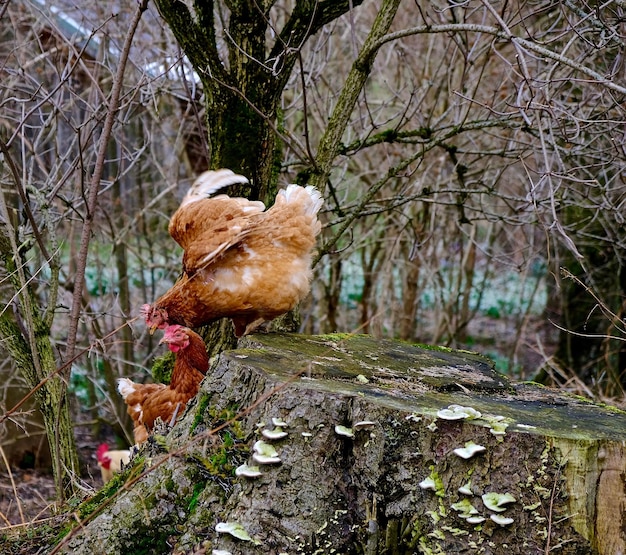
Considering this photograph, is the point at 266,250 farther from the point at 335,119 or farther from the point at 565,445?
the point at 565,445

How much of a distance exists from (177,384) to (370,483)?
Answer: 6.28 feet

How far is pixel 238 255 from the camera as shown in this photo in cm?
390

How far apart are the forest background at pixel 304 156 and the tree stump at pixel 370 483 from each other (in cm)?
90

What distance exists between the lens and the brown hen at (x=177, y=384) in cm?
403

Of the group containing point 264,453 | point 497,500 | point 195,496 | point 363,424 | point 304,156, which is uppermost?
point 304,156

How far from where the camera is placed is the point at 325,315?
860cm

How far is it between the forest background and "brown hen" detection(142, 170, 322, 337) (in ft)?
0.94

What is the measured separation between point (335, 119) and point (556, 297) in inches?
266

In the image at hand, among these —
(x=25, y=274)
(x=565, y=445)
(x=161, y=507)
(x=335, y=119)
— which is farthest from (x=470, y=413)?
(x=25, y=274)

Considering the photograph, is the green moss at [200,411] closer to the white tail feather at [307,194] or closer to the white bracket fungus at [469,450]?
the white bracket fungus at [469,450]

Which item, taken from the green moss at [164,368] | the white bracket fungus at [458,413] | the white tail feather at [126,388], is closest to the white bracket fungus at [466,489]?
the white bracket fungus at [458,413]

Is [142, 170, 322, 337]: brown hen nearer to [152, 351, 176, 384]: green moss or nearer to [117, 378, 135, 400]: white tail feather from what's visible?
[117, 378, 135, 400]: white tail feather

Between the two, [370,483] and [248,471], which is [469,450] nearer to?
[370,483]

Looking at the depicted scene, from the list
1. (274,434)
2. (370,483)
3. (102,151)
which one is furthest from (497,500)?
(102,151)
